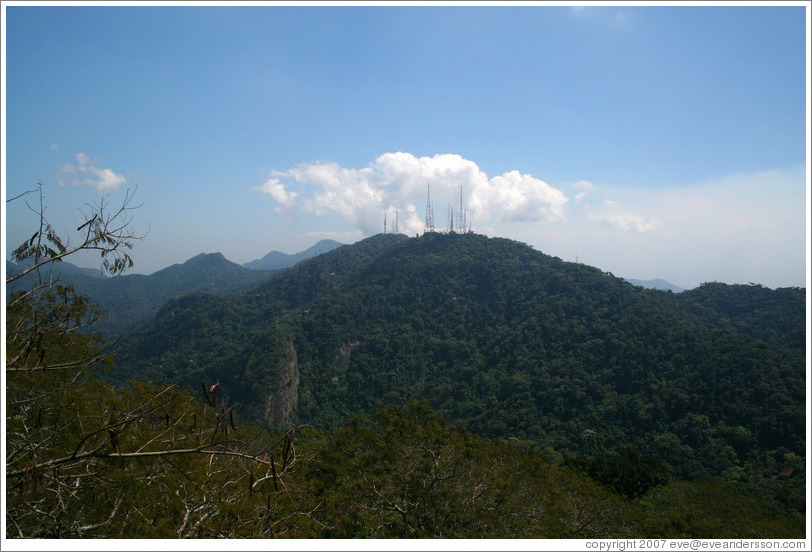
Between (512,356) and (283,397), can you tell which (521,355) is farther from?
(283,397)

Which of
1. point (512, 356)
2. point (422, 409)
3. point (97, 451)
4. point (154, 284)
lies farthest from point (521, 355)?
point (154, 284)

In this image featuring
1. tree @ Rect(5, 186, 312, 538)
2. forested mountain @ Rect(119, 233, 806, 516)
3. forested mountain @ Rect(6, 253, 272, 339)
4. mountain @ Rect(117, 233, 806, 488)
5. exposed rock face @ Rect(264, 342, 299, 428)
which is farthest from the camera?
forested mountain @ Rect(6, 253, 272, 339)

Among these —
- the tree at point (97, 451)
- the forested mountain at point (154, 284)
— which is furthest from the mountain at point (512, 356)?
the forested mountain at point (154, 284)

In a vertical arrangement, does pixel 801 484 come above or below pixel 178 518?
below

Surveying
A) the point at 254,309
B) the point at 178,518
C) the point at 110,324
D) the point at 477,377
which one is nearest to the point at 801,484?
the point at 477,377

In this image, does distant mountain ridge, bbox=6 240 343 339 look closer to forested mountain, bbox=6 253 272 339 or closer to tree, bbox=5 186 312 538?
forested mountain, bbox=6 253 272 339

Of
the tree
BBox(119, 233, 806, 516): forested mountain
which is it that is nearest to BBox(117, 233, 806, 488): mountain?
BBox(119, 233, 806, 516): forested mountain

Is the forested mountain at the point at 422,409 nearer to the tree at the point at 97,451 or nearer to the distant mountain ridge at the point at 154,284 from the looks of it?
the tree at the point at 97,451

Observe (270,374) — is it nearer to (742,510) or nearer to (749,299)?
(742,510)
